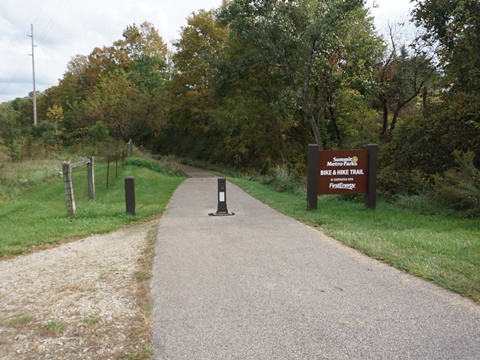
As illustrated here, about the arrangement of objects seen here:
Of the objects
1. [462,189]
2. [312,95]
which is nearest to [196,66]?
[312,95]

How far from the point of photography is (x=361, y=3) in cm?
1791

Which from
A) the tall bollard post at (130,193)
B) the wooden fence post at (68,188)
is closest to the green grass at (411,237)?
the tall bollard post at (130,193)

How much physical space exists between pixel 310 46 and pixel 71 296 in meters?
17.5

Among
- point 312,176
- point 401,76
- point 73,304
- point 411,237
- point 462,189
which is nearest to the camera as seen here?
point 73,304

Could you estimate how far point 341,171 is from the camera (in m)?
10.0

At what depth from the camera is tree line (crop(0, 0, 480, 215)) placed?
11883 millimetres

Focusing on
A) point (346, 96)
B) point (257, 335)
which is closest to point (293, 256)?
point (257, 335)

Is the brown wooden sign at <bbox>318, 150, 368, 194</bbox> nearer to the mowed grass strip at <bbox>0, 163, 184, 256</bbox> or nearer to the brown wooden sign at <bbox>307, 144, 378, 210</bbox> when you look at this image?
the brown wooden sign at <bbox>307, 144, 378, 210</bbox>

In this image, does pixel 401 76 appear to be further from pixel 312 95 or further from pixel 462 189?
pixel 462 189

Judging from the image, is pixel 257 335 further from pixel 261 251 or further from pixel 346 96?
pixel 346 96

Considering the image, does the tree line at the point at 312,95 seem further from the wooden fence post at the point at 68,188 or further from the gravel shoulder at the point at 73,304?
the wooden fence post at the point at 68,188

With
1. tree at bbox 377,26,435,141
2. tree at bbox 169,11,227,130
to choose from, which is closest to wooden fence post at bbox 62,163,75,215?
tree at bbox 377,26,435,141

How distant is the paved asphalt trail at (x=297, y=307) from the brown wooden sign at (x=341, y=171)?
3.39 meters

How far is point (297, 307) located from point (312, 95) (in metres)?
20.8
